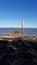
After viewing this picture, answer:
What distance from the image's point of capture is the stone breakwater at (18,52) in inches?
277

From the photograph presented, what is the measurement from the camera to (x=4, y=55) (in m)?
7.28

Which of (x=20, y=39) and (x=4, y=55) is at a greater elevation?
(x=20, y=39)

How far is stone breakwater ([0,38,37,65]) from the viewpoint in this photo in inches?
277

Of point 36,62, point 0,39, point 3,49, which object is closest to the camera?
point 36,62

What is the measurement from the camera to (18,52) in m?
7.38

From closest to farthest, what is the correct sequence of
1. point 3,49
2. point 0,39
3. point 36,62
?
point 36,62 < point 3,49 < point 0,39

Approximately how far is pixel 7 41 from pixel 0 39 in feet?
1.39

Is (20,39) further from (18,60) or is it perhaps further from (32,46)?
(18,60)

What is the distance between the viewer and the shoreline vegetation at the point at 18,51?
704cm

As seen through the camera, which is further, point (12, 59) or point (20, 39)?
point (20, 39)

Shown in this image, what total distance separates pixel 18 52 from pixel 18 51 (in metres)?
0.07

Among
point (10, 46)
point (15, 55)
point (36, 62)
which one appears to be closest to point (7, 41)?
point (10, 46)

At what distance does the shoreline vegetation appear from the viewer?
7039 millimetres

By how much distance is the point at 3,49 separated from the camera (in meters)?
7.57
